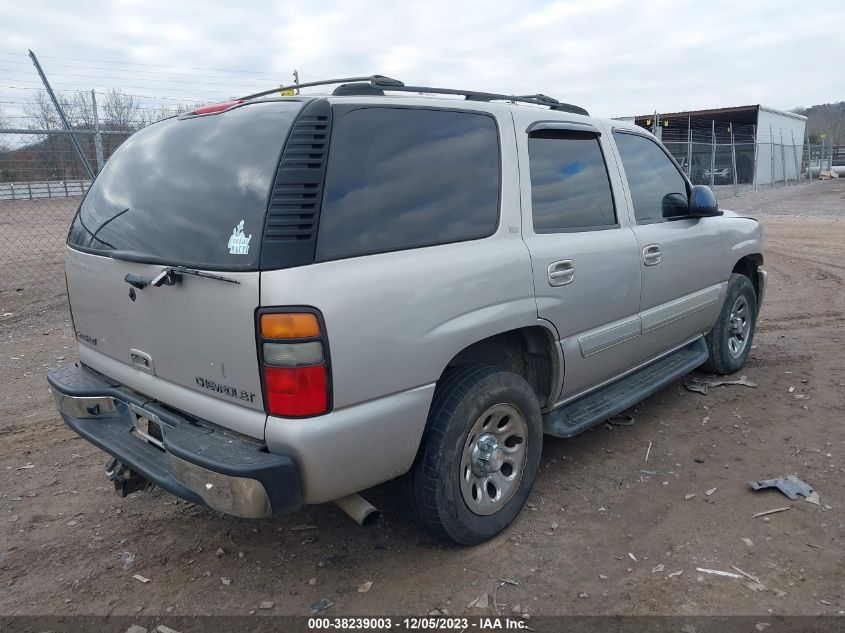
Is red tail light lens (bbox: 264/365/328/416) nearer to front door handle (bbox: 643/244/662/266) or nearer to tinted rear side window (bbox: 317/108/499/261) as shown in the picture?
tinted rear side window (bbox: 317/108/499/261)

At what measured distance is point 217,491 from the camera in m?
2.34

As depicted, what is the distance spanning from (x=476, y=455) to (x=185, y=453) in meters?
1.26

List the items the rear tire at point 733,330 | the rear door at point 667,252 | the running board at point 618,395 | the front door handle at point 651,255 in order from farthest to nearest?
the rear tire at point 733,330
the rear door at point 667,252
the front door handle at point 651,255
the running board at point 618,395

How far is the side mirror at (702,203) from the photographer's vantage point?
169 inches

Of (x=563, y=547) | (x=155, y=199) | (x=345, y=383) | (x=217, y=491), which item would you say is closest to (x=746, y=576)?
(x=563, y=547)

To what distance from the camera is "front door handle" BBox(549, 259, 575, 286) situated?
3.21 meters

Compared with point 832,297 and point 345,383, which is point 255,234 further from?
point 832,297

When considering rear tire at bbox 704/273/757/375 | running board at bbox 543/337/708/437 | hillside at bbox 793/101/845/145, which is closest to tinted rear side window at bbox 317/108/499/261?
running board at bbox 543/337/708/437

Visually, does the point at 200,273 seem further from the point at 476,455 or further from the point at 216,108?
the point at 476,455

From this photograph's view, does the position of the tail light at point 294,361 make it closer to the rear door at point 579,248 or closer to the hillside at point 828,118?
the rear door at point 579,248

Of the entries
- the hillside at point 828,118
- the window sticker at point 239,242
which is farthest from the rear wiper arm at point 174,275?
the hillside at point 828,118

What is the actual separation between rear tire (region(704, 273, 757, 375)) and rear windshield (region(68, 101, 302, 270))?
12.5ft

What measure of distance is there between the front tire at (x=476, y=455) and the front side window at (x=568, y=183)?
2.78ft

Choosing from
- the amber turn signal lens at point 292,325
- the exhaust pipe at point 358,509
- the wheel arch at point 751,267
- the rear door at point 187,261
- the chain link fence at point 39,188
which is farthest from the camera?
the chain link fence at point 39,188
